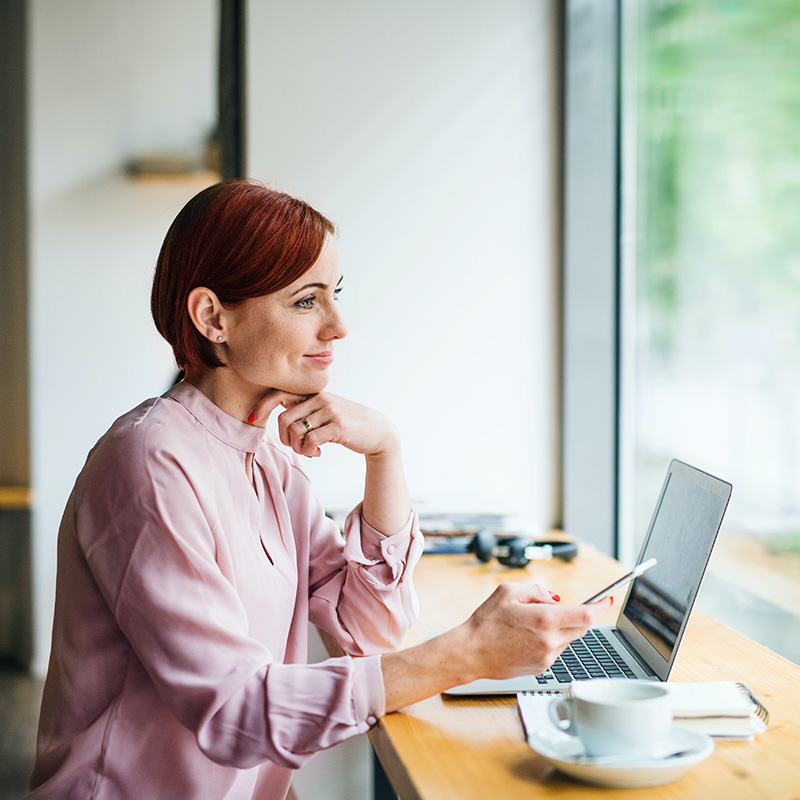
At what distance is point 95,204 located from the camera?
2219mm

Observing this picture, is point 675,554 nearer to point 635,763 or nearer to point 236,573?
point 635,763

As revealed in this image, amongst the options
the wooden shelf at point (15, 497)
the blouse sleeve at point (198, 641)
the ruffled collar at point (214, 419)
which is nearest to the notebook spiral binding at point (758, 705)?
the blouse sleeve at point (198, 641)

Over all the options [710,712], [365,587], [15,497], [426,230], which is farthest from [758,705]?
[15,497]

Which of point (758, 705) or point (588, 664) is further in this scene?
point (588, 664)

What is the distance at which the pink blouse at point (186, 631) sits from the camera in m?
0.87

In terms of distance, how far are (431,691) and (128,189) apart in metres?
1.71

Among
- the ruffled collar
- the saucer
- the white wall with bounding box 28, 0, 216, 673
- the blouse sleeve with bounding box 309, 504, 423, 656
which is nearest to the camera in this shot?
the saucer

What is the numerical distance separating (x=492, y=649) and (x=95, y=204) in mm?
1741

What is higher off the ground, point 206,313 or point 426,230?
point 426,230

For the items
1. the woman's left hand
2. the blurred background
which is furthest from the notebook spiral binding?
the blurred background

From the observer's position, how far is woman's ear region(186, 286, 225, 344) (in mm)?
1087

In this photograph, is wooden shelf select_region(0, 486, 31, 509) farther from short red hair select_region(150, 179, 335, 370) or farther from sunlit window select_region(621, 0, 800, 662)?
sunlit window select_region(621, 0, 800, 662)

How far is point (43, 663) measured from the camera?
222 cm

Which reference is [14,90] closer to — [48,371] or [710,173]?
[48,371]
